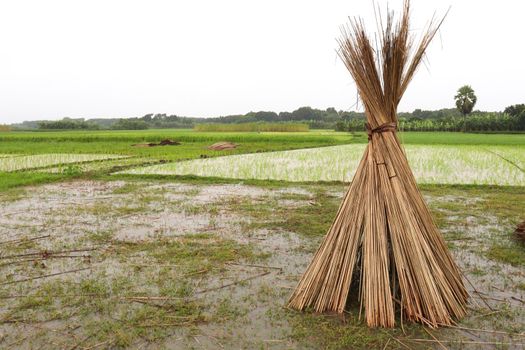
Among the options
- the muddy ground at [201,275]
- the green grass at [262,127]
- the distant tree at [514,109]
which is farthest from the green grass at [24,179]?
the distant tree at [514,109]

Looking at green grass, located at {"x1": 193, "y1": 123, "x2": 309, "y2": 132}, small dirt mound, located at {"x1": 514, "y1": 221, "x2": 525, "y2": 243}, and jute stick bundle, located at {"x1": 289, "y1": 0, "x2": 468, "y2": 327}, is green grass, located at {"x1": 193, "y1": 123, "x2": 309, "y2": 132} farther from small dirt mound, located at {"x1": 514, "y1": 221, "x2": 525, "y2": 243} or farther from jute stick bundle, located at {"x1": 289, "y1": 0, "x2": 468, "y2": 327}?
jute stick bundle, located at {"x1": 289, "y1": 0, "x2": 468, "y2": 327}

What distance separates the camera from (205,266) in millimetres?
3904

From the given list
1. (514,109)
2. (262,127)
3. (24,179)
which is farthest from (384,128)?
(514,109)

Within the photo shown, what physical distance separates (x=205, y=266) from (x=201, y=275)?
219mm

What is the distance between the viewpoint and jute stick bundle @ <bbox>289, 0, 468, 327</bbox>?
2770 millimetres

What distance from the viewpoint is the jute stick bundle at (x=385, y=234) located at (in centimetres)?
277

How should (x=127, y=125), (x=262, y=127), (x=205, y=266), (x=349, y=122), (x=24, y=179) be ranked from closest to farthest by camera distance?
(x=205, y=266) < (x=24, y=179) < (x=349, y=122) < (x=262, y=127) < (x=127, y=125)

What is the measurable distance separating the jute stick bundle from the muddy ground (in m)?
0.14

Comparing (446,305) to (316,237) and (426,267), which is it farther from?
(316,237)

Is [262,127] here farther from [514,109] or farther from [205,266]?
[205,266]

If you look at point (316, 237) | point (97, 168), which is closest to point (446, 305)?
point (316, 237)

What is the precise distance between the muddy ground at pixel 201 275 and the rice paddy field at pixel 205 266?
0.04 feet

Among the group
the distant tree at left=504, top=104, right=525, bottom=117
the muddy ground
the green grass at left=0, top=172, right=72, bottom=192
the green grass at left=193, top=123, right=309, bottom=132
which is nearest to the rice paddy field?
the muddy ground

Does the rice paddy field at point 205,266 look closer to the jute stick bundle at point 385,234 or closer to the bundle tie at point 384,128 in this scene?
the jute stick bundle at point 385,234
